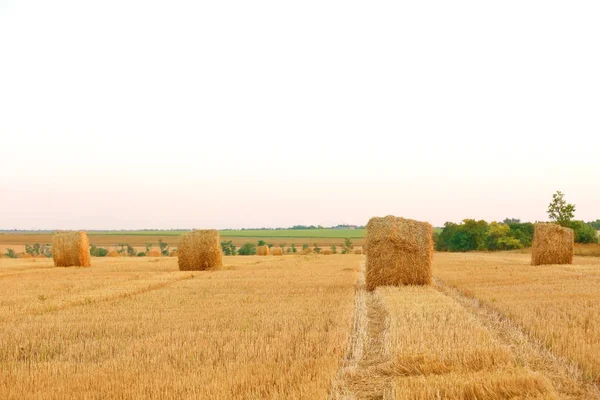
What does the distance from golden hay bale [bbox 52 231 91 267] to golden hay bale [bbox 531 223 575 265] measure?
2005 centimetres

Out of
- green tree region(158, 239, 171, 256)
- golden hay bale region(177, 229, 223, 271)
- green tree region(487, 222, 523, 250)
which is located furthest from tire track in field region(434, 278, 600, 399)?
green tree region(487, 222, 523, 250)

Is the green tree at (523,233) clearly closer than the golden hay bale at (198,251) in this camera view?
No

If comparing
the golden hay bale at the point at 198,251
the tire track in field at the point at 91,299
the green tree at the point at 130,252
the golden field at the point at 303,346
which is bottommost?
the green tree at the point at 130,252

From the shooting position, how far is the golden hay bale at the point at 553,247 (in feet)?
85.8

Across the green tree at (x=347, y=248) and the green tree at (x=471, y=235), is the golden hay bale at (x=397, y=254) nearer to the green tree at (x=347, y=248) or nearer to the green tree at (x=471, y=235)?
the green tree at (x=347, y=248)

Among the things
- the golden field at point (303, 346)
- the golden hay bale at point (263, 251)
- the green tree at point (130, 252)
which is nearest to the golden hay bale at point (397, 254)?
the golden field at point (303, 346)

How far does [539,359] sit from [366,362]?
6.41ft

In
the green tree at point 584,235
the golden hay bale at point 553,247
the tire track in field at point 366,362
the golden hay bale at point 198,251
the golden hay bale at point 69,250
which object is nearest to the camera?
the tire track in field at point 366,362

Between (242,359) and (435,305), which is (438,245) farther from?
(242,359)

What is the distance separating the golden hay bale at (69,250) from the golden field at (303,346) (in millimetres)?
14681

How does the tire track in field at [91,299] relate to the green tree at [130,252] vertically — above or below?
above

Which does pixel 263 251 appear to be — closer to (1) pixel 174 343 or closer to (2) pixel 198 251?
(2) pixel 198 251

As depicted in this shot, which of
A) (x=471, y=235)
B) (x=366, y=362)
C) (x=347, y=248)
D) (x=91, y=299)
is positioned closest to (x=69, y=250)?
(x=91, y=299)

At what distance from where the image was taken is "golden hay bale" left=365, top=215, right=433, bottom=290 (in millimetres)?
16266
